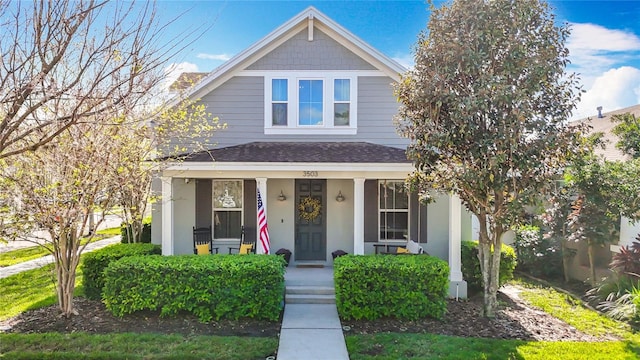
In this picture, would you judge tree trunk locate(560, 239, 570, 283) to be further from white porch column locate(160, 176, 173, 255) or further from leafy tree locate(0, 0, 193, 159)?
leafy tree locate(0, 0, 193, 159)

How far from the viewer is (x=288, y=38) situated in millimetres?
11359

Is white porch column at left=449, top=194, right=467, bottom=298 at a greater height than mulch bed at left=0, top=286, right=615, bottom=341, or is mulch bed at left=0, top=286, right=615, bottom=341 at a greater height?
white porch column at left=449, top=194, right=467, bottom=298

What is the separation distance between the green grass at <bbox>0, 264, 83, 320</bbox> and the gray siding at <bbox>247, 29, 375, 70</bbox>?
7702 mm

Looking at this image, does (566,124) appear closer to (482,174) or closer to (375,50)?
(482,174)

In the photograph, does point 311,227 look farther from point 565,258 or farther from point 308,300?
point 565,258

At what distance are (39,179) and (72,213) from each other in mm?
826

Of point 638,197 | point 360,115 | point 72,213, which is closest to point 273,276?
point 72,213

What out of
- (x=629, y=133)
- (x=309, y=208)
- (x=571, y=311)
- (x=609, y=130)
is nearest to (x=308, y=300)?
(x=309, y=208)

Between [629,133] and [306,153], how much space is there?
7978mm

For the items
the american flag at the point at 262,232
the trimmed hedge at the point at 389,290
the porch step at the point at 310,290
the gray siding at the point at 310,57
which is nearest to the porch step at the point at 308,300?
the porch step at the point at 310,290

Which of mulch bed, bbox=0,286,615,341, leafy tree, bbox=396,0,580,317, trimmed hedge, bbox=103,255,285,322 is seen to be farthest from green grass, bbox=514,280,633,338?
trimmed hedge, bbox=103,255,285,322

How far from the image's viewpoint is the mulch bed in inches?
277

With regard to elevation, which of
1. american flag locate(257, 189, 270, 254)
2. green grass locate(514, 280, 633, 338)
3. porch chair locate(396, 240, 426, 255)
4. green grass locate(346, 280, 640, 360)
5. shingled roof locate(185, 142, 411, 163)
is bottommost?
green grass locate(514, 280, 633, 338)

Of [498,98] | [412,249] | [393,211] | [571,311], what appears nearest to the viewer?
[498,98]
